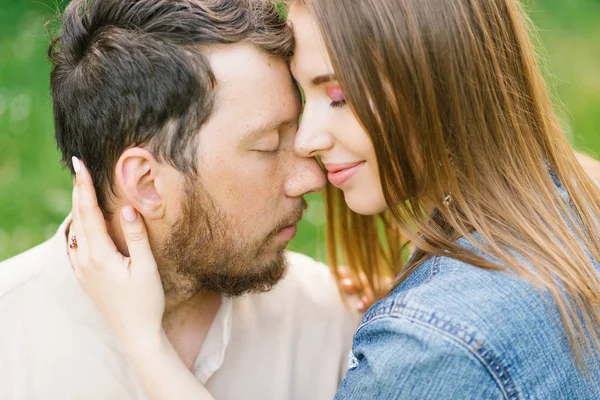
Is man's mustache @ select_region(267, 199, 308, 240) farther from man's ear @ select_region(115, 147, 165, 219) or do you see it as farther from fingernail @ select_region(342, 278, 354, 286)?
fingernail @ select_region(342, 278, 354, 286)

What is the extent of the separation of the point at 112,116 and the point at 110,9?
336 mm

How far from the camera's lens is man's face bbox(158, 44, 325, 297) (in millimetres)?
2650

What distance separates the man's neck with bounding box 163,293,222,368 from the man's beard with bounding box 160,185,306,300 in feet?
0.19

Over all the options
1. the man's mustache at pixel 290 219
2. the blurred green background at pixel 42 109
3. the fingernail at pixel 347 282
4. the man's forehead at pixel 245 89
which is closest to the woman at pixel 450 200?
the man's forehead at pixel 245 89

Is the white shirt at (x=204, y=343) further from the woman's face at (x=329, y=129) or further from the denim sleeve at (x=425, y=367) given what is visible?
the denim sleeve at (x=425, y=367)

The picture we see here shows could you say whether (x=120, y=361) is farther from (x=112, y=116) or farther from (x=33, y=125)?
(x=33, y=125)

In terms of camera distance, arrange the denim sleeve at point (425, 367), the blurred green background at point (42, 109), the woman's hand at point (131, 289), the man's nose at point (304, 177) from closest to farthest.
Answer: the denim sleeve at point (425, 367) → the woman's hand at point (131, 289) → the man's nose at point (304, 177) → the blurred green background at point (42, 109)

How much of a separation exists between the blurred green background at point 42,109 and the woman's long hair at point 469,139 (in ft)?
6.15

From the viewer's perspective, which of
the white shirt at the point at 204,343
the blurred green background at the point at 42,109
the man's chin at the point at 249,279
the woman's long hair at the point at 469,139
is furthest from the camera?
the blurred green background at the point at 42,109

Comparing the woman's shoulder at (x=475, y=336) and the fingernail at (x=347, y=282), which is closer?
the woman's shoulder at (x=475, y=336)

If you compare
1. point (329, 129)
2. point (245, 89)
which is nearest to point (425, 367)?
point (329, 129)

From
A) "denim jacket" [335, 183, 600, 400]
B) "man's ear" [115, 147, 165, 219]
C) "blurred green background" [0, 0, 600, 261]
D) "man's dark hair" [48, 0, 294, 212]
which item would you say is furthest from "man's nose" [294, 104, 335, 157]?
"blurred green background" [0, 0, 600, 261]

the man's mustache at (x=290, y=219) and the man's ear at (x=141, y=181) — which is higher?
the man's ear at (x=141, y=181)

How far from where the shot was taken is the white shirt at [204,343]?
2.69 meters
